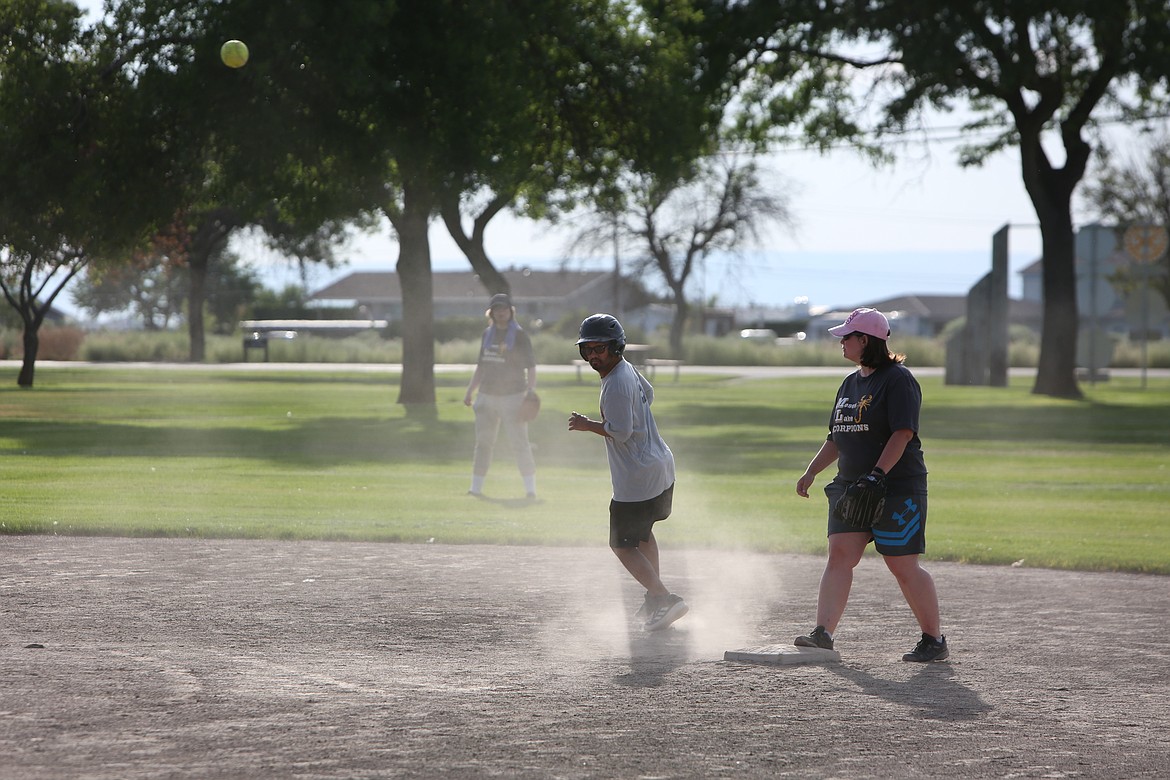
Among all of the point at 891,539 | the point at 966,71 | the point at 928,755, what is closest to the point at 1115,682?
the point at 891,539

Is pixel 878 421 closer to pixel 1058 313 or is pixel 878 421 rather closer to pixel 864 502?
pixel 864 502

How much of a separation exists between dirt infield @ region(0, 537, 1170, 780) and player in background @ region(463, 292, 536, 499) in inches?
157

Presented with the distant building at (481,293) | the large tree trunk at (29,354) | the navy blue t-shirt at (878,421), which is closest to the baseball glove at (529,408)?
the navy blue t-shirt at (878,421)

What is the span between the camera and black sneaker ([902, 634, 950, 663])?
7234 mm

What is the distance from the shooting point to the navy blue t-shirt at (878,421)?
22.8 feet

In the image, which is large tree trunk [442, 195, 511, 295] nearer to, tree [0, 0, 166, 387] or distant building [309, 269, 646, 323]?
tree [0, 0, 166, 387]

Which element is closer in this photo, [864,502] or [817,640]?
[864,502]

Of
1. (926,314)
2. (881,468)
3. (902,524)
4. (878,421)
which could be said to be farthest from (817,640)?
(926,314)

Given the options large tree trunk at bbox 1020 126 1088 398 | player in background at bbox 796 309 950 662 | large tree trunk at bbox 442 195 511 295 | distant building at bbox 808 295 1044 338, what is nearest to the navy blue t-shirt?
player in background at bbox 796 309 950 662

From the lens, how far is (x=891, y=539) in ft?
23.4

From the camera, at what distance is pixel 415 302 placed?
31.2m

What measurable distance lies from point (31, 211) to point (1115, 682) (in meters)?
22.6

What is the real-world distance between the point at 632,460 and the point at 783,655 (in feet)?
4.29

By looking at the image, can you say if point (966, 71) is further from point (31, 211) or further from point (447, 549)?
point (447, 549)
